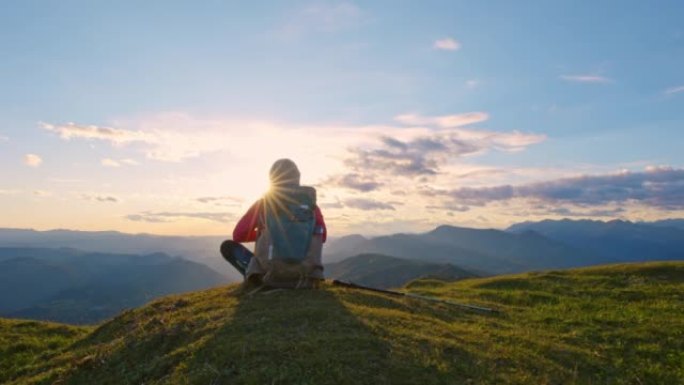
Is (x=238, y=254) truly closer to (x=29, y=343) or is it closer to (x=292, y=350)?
(x=292, y=350)

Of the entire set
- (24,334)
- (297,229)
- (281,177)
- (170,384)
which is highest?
(281,177)

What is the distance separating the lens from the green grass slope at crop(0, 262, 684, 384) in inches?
474

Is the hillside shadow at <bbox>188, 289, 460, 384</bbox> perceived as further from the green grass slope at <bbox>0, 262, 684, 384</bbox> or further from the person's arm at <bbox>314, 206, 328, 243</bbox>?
the person's arm at <bbox>314, 206, 328, 243</bbox>

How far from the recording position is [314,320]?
15.8 metres

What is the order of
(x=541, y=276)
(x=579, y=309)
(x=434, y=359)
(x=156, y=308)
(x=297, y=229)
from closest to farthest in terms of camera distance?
(x=434, y=359), (x=297, y=229), (x=156, y=308), (x=579, y=309), (x=541, y=276)

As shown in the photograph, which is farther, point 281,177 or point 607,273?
point 607,273

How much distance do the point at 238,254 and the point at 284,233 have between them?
11.9ft

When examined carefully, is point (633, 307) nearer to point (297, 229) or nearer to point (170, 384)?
point (297, 229)

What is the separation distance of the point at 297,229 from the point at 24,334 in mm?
16419

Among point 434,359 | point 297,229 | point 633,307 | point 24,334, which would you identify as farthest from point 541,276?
point 24,334

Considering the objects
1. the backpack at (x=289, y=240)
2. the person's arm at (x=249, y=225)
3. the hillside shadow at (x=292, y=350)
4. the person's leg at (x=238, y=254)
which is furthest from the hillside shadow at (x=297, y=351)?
the person's leg at (x=238, y=254)

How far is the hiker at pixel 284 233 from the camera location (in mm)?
19812

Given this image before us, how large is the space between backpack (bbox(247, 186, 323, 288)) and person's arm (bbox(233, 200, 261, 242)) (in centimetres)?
33

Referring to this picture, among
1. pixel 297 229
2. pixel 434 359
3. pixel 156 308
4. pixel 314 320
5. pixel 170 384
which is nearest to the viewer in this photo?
pixel 170 384
